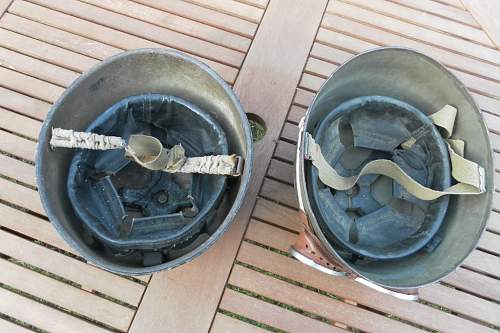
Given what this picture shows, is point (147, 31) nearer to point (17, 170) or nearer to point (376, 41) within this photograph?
point (17, 170)

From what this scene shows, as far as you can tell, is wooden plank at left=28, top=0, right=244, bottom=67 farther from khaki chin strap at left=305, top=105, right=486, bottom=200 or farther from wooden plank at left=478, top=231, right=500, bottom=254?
wooden plank at left=478, top=231, right=500, bottom=254

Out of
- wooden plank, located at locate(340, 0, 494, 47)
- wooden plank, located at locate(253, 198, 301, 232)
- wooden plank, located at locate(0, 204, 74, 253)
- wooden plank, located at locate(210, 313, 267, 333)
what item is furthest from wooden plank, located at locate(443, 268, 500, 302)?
wooden plank, located at locate(0, 204, 74, 253)

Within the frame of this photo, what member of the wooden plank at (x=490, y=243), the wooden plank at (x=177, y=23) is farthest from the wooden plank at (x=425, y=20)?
the wooden plank at (x=490, y=243)

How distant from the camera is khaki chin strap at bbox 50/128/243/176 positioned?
86 centimetres

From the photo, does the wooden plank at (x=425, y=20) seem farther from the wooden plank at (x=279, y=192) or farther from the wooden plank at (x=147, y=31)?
the wooden plank at (x=279, y=192)

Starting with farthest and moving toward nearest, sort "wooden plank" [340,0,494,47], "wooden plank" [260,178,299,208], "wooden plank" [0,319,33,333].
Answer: "wooden plank" [340,0,494,47], "wooden plank" [260,178,299,208], "wooden plank" [0,319,33,333]

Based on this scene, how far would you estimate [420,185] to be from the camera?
37.9 inches

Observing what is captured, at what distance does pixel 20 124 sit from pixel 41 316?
0.55 meters

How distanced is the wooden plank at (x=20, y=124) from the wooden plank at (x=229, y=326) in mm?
743

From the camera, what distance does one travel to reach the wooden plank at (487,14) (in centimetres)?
139

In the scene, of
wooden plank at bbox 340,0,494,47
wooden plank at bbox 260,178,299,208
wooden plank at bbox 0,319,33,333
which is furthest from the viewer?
wooden plank at bbox 340,0,494,47

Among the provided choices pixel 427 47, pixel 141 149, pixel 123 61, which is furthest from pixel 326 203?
pixel 427 47

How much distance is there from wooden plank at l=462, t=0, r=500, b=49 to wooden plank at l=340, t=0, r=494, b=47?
0.8 inches

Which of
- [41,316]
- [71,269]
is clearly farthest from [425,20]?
[41,316]
